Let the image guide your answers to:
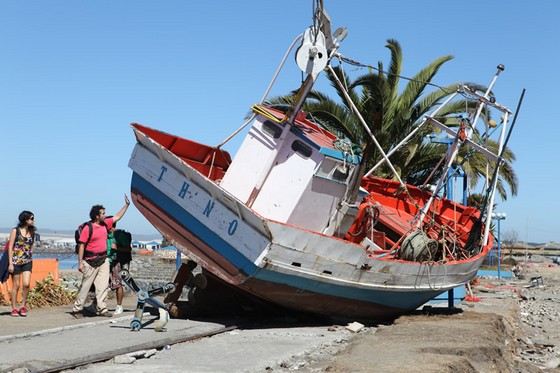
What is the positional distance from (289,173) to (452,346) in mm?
4550

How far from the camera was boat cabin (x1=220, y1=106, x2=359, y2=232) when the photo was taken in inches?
501

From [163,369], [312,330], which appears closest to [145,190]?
[312,330]

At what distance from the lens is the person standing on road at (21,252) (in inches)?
450

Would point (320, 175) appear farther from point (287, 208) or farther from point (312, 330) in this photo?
point (312, 330)

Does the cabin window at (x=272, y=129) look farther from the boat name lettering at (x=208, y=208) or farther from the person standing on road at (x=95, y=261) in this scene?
the person standing on road at (x=95, y=261)

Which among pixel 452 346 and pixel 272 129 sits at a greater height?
pixel 272 129

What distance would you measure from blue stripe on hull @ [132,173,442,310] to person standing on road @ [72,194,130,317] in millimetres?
1007

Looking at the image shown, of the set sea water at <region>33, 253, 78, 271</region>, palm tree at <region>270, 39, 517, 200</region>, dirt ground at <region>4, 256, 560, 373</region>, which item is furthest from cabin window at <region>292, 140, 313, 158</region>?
palm tree at <region>270, 39, 517, 200</region>

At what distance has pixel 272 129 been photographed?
1317 cm

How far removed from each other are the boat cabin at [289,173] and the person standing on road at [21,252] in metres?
3.59

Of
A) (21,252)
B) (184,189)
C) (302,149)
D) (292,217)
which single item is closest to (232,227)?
(184,189)

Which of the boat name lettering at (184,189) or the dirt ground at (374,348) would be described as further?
the boat name lettering at (184,189)

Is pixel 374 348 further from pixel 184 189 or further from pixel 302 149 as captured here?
pixel 302 149

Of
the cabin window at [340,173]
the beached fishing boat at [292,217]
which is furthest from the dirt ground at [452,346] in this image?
the cabin window at [340,173]
